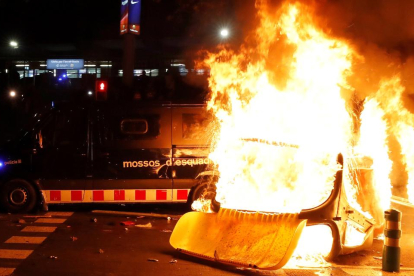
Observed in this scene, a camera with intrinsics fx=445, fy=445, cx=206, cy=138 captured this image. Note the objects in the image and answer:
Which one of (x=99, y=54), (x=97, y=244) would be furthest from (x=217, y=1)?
(x=99, y=54)

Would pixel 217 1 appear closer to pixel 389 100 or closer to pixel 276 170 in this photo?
pixel 389 100

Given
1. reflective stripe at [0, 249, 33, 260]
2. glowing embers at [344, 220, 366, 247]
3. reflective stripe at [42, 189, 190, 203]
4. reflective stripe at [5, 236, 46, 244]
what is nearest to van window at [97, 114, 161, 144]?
reflective stripe at [42, 189, 190, 203]

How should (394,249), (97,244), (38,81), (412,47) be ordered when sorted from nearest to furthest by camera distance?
1. (394,249)
2. (97,244)
3. (412,47)
4. (38,81)

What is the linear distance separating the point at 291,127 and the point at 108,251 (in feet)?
11.6

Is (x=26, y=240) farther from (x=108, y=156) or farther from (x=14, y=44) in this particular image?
(x=14, y=44)

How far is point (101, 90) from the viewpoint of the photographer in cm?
1036

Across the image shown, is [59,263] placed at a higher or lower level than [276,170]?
lower

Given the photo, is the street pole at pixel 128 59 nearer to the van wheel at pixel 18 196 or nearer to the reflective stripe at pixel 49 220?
the van wheel at pixel 18 196

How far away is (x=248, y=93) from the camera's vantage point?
8086mm

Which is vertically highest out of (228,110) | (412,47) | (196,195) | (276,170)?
(412,47)

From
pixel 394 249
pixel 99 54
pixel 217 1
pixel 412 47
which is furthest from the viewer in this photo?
pixel 99 54

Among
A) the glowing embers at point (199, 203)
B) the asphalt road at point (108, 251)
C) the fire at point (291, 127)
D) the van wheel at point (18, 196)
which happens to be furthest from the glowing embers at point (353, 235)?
the van wheel at point (18, 196)

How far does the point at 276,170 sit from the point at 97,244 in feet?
10.5

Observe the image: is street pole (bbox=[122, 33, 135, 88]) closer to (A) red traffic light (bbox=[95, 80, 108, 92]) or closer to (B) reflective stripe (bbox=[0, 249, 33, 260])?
(A) red traffic light (bbox=[95, 80, 108, 92])
